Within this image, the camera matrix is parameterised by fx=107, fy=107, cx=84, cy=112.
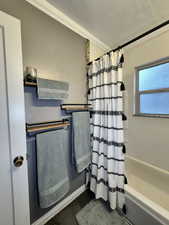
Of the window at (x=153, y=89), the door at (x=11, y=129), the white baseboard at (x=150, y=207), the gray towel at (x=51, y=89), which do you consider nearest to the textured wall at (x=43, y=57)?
the gray towel at (x=51, y=89)

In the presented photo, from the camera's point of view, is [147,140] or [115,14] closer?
[115,14]

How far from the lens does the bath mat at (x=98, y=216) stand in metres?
1.25

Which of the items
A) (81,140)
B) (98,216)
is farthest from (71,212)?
(81,140)

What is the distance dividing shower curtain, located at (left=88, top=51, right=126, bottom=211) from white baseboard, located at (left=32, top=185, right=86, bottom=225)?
205mm

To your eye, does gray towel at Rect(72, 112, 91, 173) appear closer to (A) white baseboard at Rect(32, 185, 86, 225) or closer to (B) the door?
(A) white baseboard at Rect(32, 185, 86, 225)

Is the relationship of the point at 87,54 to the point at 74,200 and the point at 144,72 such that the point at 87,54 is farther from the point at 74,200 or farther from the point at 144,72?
the point at 74,200

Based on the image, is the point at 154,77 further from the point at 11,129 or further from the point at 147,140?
the point at 11,129

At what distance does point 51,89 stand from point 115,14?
121cm

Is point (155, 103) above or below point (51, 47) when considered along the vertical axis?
below

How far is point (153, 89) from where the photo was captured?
69.6 inches

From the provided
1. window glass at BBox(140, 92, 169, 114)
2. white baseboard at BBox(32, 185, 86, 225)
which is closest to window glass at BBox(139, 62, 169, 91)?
window glass at BBox(140, 92, 169, 114)

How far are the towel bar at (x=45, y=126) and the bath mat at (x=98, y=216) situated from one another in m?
1.15

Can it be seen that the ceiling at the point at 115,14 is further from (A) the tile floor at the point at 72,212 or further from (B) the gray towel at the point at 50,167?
(A) the tile floor at the point at 72,212

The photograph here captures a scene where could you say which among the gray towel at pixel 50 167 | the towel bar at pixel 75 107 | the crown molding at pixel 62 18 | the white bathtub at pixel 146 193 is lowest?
the white bathtub at pixel 146 193
